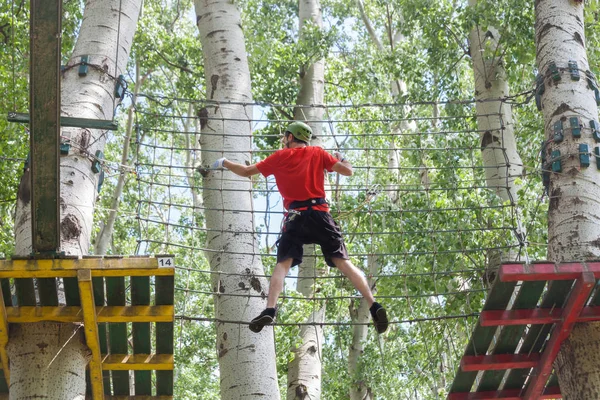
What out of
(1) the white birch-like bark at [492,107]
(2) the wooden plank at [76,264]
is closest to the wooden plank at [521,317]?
(2) the wooden plank at [76,264]

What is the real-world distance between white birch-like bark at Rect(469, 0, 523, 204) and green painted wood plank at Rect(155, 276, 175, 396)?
11.2 feet

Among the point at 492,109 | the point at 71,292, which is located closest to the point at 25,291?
the point at 71,292

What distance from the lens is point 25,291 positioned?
12.9 feet

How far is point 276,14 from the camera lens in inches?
458

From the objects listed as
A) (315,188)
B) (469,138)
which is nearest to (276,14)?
(469,138)

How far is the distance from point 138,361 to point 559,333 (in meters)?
2.17

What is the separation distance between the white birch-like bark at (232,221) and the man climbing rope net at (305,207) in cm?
52

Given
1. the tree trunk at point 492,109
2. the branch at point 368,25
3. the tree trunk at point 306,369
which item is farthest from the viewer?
the branch at point 368,25

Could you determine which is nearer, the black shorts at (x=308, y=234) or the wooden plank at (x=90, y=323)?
the wooden plank at (x=90, y=323)

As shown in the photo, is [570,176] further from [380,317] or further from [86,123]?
[86,123]

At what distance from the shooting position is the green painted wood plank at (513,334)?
4125mm

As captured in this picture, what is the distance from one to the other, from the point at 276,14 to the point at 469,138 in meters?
3.60

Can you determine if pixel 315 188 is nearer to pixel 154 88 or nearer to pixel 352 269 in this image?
pixel 352 269

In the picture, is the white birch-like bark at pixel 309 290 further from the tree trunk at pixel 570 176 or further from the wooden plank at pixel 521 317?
the wooden plank at pixel 521 317
